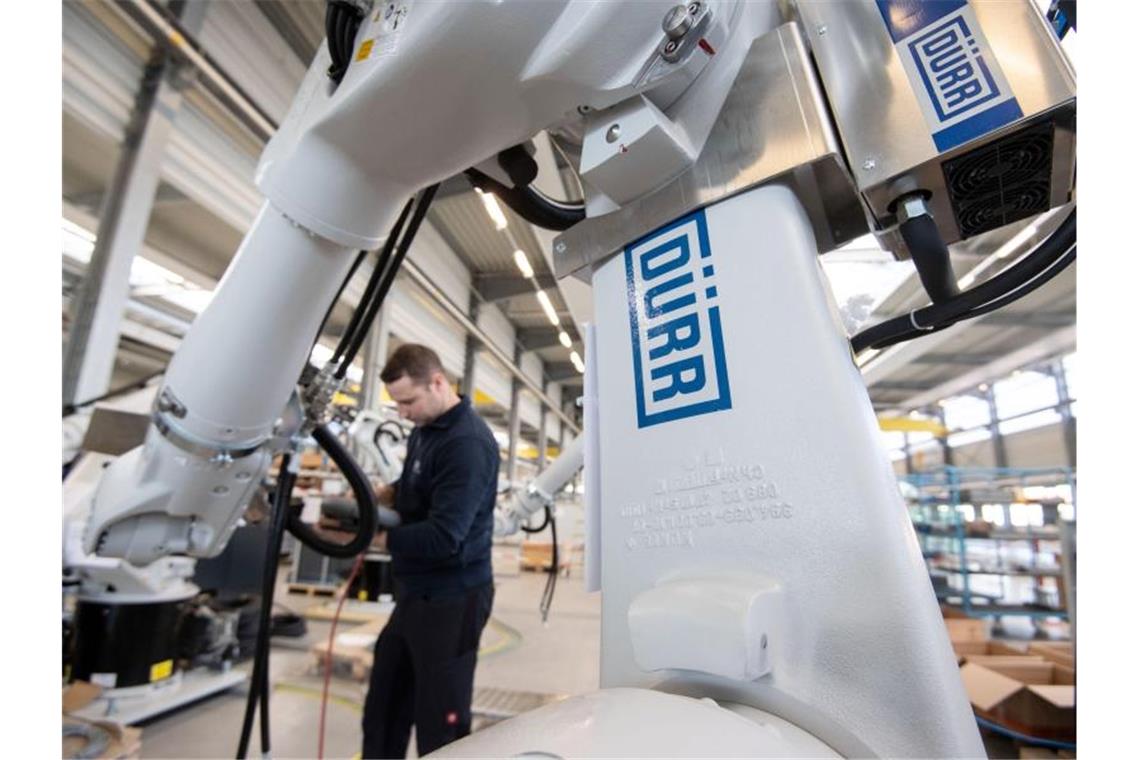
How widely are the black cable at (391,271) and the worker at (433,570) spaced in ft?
2.58

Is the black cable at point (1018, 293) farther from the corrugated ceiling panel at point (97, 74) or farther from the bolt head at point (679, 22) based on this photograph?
the corrugated ceiling panel at point (97, 74)

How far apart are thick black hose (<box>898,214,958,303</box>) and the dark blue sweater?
→ 1.46 m

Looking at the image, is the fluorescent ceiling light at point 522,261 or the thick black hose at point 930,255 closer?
the thick black hose at point 930,255

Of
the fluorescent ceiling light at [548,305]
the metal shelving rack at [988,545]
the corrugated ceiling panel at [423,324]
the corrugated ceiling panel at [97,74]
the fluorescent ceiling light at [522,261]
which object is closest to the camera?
the corrugated ceiling panel at [97,74]

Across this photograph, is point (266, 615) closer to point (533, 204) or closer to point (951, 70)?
point (533, 204)

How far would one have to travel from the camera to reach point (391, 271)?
→ 3.37ft

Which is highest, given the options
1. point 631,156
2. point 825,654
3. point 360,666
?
point 631,156

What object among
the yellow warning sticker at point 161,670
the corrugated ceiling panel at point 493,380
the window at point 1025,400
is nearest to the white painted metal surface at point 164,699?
the yellow warning sticker at point 161,670

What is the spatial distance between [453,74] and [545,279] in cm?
673

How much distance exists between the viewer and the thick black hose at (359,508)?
1.23 metres

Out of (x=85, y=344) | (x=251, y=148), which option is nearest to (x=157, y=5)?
(x=251, y=148)

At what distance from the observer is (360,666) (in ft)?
10.9

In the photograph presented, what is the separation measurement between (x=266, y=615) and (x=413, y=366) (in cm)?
105

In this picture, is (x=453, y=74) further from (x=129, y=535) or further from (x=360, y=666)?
(x=360, y=666)
